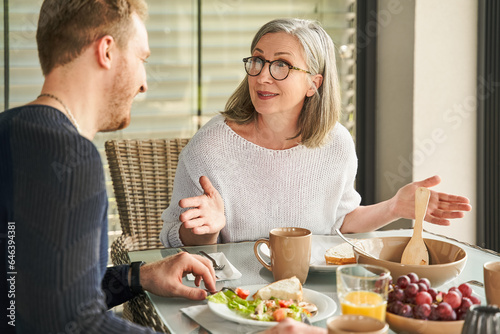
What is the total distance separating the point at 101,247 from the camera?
1.08m

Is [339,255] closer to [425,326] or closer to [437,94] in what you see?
[425,326]

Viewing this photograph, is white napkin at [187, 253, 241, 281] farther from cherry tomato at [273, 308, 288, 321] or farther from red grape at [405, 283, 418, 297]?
red grape at [405, 283, 418, 297]

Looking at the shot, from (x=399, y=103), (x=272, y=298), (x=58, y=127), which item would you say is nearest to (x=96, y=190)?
(x=58, y=127)

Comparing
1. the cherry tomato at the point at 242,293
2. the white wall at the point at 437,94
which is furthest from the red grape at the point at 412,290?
the white wall at the point at 437,94

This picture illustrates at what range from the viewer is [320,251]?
5.16 feet

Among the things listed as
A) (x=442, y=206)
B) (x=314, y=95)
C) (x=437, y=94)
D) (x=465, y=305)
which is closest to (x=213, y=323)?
(x=465, y=305)

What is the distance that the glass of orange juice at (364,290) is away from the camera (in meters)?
0.98

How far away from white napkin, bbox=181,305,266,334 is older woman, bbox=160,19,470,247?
70cm

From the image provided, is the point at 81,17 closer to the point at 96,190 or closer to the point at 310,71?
the point at 96,190

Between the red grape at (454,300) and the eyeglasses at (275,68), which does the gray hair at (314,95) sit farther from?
the red grape at (454,300)

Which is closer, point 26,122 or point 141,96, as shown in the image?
point 26,122

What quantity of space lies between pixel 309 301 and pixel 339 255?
0.28 meters

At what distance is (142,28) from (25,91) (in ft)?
6.48

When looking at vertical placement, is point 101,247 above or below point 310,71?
below
